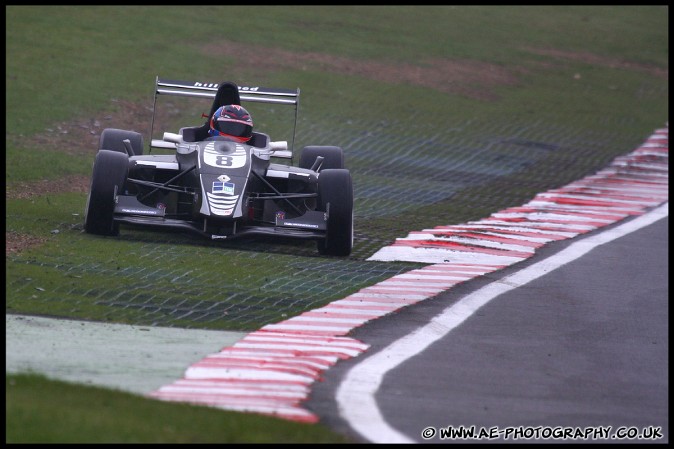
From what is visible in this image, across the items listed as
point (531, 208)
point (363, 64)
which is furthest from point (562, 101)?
point (531, 208)

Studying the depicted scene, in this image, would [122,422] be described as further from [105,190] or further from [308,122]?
[308,122]

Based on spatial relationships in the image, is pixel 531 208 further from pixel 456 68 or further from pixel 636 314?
pixel 456 68

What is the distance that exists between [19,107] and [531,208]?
31.4 ft

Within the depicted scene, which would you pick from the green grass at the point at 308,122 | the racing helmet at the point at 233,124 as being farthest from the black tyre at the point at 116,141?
the racing helmet at the point at 233,124

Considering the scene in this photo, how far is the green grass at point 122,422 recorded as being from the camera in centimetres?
566

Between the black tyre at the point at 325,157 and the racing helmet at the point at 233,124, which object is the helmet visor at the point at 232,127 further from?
the black tyre at the point at 325,157

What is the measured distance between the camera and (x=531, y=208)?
1672 cm

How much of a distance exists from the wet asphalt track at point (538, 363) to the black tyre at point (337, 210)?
1523 millimetres

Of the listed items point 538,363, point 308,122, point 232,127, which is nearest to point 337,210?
point 232,127

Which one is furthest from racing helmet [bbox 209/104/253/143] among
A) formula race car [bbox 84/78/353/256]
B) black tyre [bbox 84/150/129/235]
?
black tyre [bbox 84/150/129/235]

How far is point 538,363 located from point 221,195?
466 cm

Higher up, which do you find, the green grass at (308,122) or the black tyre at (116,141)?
the black tyre at (116,141)

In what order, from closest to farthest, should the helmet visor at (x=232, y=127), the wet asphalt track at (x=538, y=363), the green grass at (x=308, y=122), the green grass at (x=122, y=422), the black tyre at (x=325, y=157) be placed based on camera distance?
1. the green grass at (x=122, y=422)
2. the wet asphalt track at (x=538, y=363)
3. the green grass at (x=308, y=122)
4. the helmet visor at (x=232, y=127)
5. the black tyre at (x=325, y=157)

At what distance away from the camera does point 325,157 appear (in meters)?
14.3
